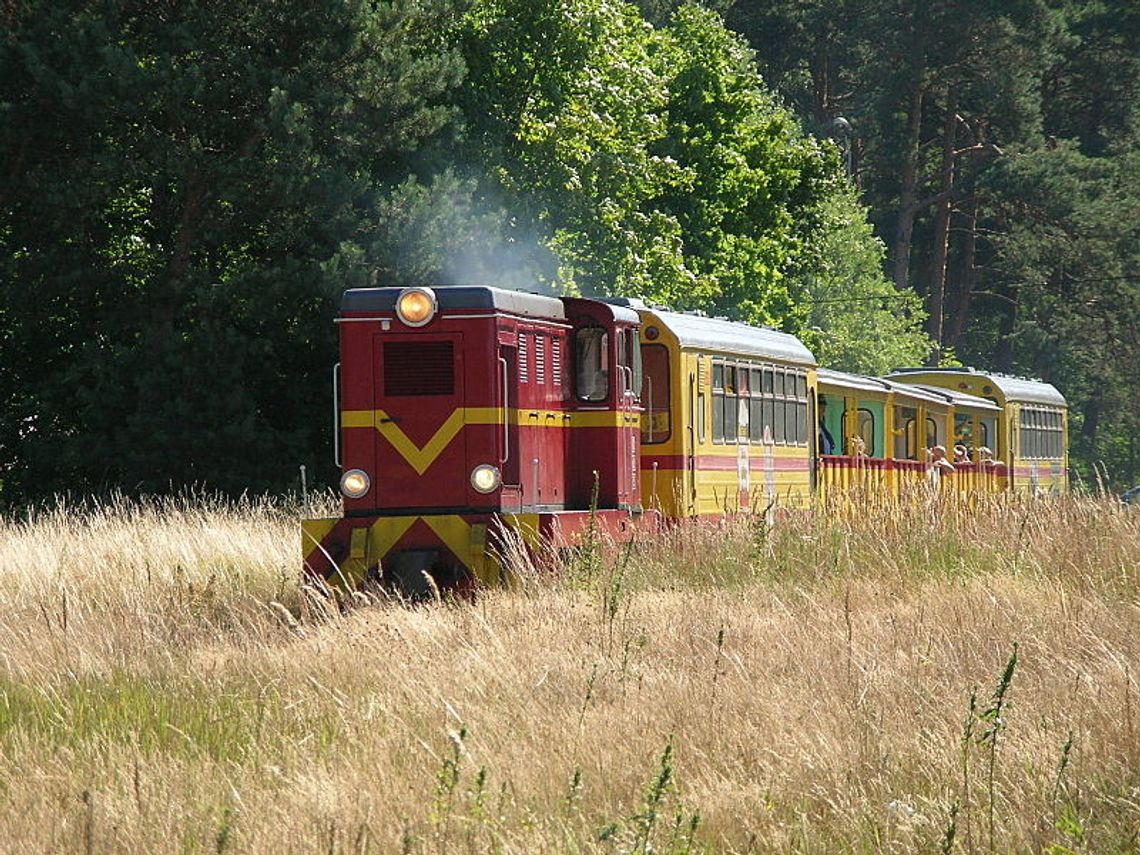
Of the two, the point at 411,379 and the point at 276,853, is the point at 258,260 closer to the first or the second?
the point at 411,379

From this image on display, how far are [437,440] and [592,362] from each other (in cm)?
232

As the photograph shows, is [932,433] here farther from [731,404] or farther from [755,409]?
[731,404]

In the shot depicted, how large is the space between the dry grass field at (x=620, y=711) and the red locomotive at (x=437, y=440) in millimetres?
1145

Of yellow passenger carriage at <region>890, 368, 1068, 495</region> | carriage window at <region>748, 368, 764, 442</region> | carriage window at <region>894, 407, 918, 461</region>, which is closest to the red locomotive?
carriage window at <region>748, 368, 764, 442</region>

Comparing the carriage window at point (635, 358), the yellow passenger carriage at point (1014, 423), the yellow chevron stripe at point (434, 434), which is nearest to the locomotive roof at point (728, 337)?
the carriage window at point (635, 358)

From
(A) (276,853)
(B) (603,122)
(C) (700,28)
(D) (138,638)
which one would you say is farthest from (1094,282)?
(A) (276,853)

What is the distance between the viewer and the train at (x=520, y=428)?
1591 centimetres

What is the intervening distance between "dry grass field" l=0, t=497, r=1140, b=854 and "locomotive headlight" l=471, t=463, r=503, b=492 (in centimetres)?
138

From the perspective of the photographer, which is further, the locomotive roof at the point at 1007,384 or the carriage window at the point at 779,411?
the locomotive roof at the point at 1007,384

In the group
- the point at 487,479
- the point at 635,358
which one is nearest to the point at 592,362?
the point at 635,358

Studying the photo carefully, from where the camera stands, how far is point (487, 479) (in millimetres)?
16203

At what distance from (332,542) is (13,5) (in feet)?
54.6

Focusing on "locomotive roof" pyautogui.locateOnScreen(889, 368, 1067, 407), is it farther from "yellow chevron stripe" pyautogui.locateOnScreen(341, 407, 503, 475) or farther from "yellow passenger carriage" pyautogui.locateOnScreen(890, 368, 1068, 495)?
"yellow chevron stripe" pyautogui.locateOnScreen(341, 407, 503, 475)

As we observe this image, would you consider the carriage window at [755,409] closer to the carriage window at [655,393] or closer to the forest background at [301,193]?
the carriage window at [655,393]
